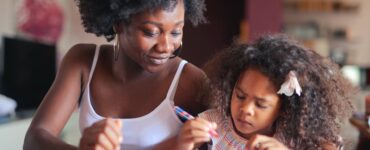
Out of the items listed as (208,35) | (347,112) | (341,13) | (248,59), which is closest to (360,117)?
(347,112)

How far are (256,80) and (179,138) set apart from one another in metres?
0.23

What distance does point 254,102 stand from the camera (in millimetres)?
1055

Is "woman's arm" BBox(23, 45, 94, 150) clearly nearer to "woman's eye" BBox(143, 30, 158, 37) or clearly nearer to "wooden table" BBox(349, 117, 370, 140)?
"woman's eye" BBox(143, 30, 158, 37)

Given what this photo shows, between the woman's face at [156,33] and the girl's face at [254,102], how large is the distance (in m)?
0.18

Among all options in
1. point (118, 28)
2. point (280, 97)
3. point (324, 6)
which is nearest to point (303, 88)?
point (280, 97)

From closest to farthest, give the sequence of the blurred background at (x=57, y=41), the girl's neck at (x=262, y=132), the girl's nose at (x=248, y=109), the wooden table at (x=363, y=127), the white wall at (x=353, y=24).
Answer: the girl's nose at (x=248, y=109) < the girl's neck at (x=262, y=132) < the wooden table at (x=363, y=127) < the blurred background at (x=57, y=41) < the white wall at (x=353, y=24)

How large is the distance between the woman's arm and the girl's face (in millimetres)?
370

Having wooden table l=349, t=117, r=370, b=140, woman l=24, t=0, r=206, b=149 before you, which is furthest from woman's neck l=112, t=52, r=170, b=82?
wooden table l=349, t=117, r=370, b=140

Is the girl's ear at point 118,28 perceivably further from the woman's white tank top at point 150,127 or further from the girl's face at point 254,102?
the girl's face at point 254,102

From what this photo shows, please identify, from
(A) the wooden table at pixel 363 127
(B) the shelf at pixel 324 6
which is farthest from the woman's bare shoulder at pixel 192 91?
(B) the shelf at pixel 324 6

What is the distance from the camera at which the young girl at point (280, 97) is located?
1.06 metres

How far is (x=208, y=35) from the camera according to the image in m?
3.92

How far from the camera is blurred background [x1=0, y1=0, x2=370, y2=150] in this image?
2.68 m

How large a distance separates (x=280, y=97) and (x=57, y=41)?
278 cm
